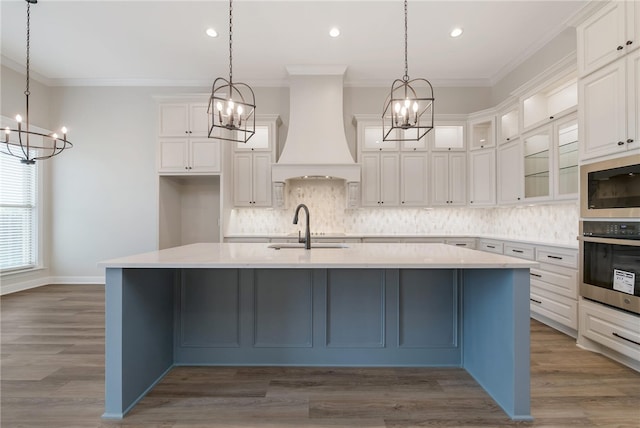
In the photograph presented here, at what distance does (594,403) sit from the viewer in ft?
6.53

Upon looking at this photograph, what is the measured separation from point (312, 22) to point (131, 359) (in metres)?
3.81

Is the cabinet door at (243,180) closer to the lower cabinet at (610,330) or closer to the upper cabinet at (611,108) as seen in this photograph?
the upper cabinet at (611,108)

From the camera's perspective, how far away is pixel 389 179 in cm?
505

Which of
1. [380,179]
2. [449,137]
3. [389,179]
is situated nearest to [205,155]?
[380,179]

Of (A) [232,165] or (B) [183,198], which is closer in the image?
(A) [232,165]

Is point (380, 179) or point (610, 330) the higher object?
point (380, 179)

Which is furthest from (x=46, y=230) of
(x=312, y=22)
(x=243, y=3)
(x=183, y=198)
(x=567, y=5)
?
(x=567, y=5)

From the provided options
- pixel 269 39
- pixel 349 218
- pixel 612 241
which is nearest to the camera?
pixel 612 241

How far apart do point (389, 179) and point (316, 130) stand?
1.40 m

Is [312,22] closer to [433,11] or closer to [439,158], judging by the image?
[433,11]

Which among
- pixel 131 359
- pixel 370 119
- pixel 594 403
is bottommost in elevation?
pixel 594 403

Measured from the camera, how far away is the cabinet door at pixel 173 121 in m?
4.83

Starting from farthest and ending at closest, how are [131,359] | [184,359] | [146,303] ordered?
[184,359]
[146,303]
[131,359]

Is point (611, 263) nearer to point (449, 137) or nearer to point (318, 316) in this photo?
point (318, 316)
